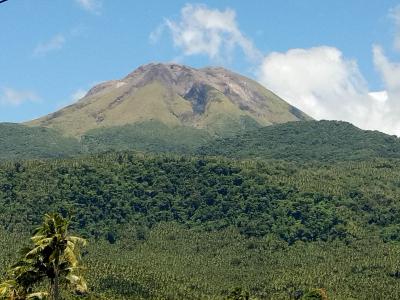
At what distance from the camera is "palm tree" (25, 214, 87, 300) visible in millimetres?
38281

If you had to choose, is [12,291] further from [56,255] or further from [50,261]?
[56,255]

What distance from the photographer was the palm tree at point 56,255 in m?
38.3

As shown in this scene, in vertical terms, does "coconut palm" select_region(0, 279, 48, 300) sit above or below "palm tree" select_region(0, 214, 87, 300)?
below

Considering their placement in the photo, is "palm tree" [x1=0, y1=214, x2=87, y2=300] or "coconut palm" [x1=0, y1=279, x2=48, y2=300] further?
"coconut palm" [x1=0, y1=279, x2=48, y2=300]

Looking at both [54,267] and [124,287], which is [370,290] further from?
[54,267]

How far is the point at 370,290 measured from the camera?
199 m

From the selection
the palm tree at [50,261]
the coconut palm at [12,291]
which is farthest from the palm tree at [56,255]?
the coconut palm at [12,291]

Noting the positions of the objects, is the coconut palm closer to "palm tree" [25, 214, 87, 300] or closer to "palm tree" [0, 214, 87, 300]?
"palm tree" [0, 214, 87, 300]

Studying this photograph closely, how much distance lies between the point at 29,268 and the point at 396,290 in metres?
178

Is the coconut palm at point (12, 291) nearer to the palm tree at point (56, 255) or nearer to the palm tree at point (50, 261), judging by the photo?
the palm tree at point (50, 261)

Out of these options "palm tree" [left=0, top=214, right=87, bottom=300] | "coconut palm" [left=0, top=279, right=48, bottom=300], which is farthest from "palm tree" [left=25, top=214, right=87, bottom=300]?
"coconut palm" [left=0, top=279, right=48, bottom=300]

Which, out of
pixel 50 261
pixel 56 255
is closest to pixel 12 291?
pixel 50 261

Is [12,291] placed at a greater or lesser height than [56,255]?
lesser

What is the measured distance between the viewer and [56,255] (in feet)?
126
